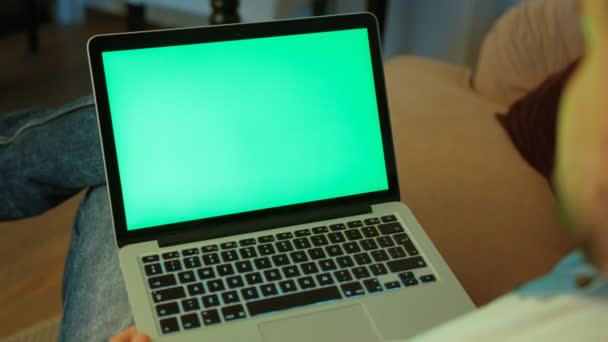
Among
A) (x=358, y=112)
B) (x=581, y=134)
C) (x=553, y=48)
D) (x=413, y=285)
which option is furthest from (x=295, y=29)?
(x=553, y=48)

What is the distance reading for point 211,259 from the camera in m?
0.72

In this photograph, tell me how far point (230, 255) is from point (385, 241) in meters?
0.18

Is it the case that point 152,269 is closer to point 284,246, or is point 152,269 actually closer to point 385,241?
point 284,246

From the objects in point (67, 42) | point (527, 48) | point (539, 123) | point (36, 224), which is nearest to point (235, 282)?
point (539, 123)

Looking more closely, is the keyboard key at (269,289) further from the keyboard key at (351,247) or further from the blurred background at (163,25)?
the blurred background at (163,25)

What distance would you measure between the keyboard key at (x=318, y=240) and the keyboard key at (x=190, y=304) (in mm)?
151

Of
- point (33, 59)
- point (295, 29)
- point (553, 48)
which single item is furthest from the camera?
point (33, 59)

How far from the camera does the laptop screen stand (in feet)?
2.43

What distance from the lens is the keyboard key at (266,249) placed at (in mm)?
737

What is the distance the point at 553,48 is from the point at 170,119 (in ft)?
2.79

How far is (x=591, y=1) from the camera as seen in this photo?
22 centimetres

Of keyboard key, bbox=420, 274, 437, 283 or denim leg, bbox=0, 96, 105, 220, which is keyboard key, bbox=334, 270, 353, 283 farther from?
denim leg, bbox=0, 96, 105, 220

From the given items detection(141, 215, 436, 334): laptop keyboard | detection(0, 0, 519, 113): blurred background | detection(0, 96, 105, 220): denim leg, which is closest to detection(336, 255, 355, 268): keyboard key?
detection(141, 215, 436, 334): laptop keyboard

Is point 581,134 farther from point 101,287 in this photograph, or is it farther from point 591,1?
point 101,287
